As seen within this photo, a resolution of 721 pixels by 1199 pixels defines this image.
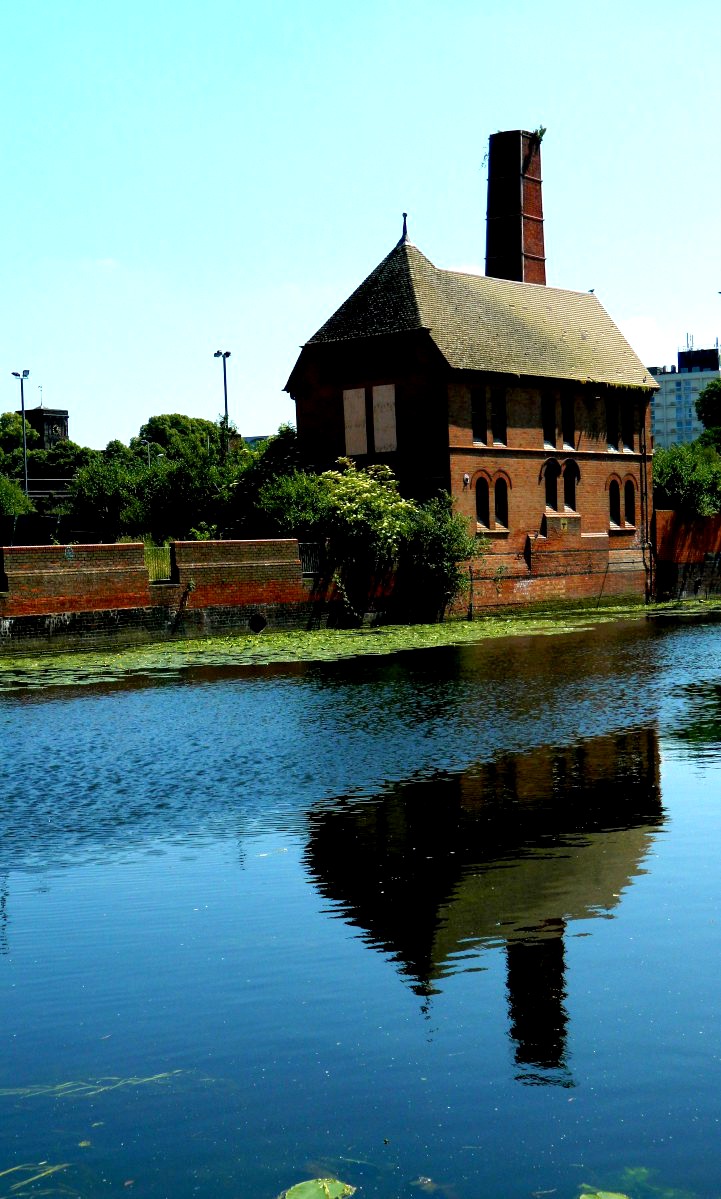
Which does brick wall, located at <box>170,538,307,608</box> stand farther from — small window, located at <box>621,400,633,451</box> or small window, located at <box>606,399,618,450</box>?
small window, located at <box>621,400,633,451</box>

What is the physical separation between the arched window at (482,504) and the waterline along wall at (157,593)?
12.9 ft

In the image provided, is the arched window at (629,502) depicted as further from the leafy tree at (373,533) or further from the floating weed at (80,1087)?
the floating weed at (80,1087)

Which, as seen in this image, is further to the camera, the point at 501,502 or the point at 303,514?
the point at 501,502

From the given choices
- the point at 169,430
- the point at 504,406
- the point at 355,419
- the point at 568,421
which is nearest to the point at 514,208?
the point at 568,421

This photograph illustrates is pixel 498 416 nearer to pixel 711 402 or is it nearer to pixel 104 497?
pixel 104 497

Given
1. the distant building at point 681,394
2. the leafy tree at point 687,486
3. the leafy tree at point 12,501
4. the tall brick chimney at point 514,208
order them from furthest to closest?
the distant building at point 681,394 < the leafy tree at point 12,501 < the leafy tree at point 687,486 < the tall brick chimney at point 514,208

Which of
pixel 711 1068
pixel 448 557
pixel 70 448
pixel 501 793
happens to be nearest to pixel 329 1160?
pixel 711 1068

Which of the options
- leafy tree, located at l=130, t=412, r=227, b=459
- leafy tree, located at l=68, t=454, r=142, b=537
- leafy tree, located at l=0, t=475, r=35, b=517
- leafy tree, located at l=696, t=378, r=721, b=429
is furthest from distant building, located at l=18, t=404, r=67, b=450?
leafy tree, located at l=68, t=454, r=142, b=537

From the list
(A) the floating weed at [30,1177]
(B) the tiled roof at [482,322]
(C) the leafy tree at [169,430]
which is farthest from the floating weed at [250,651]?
(C) the leafy tree at [169,430]

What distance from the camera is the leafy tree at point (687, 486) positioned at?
183ft

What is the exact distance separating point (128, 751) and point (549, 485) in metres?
35.3

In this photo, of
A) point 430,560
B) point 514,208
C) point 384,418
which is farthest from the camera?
point 514,208

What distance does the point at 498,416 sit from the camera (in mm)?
46594

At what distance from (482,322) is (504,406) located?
10.4ft
